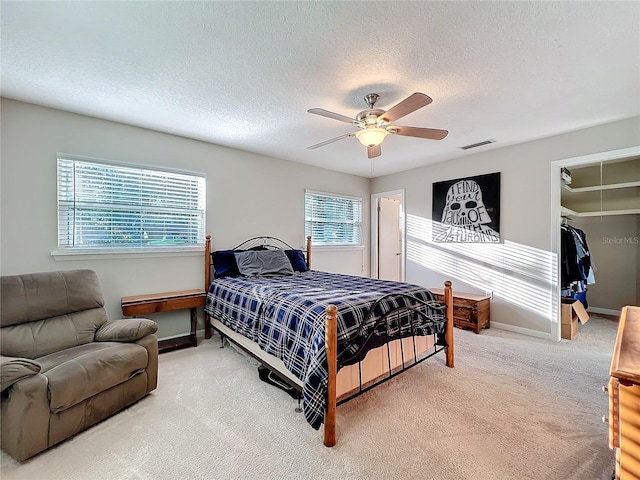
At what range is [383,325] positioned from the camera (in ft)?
7.41

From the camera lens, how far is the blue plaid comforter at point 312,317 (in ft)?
6.10

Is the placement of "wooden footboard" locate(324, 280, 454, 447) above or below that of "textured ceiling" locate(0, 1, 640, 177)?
below

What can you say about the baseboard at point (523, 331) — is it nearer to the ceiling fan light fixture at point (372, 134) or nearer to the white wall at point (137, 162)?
the white wall at point (137, 162)

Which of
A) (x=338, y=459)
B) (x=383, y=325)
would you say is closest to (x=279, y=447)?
(x=338, y=459)

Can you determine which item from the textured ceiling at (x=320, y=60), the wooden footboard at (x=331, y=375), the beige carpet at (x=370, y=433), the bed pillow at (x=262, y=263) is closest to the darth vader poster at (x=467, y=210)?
the textured ceiling at (x=320, y=60)

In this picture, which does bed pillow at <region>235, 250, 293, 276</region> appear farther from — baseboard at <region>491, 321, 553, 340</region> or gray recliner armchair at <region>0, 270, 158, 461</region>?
baseboard at <region>491, 321, 553, 340</region>

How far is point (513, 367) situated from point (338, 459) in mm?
2148

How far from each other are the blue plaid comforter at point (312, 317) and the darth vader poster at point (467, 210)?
209 cm

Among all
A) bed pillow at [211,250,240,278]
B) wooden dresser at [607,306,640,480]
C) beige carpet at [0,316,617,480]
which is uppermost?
bed pillow at [211,250,240,278]

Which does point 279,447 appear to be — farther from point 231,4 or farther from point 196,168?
point 196,168

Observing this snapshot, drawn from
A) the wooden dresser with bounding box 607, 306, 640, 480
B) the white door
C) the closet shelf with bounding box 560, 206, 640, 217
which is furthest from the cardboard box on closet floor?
the wooden dresser with bounding box 607, 306, 640, 480

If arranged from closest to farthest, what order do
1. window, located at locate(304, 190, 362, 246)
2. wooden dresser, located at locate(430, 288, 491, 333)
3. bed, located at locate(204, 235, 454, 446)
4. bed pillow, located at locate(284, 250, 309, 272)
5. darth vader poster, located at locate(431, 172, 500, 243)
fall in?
bed, located at locate(204, 235, 454, 446) → wooden dresser, located at locate(430, 288, 491, 333) → darth vader poster, located at locate(431, 172, 500, 243) → bed pillow, located at locate(284, 250, 309, 272) → window, located at locate(304, 190, 362, 246)

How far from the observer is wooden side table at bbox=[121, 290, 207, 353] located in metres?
2.99

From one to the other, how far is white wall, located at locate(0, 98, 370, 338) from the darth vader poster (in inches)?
76.7
